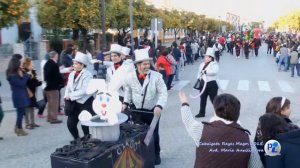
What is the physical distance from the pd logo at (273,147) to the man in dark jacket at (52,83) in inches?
276

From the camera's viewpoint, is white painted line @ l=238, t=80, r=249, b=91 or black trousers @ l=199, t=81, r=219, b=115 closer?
black trousers @ l=199, t=81, r=219, b=115

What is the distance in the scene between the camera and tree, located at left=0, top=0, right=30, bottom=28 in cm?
1241

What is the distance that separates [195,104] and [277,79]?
7.70 m

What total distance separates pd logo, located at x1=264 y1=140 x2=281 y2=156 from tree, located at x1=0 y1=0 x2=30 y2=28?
10970 mm

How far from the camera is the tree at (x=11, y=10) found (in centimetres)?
1241

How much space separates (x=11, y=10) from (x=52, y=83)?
445 centimetres

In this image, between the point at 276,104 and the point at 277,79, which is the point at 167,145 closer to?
the point at 276,104

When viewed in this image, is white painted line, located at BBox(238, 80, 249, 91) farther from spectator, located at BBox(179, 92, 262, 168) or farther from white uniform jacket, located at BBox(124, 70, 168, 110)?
spectator, located at BBox(179, 92, 262, 168)

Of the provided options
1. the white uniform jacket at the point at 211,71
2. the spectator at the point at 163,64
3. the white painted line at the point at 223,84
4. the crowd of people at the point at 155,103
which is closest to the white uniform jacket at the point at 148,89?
the crowd of people at the point at 155,103

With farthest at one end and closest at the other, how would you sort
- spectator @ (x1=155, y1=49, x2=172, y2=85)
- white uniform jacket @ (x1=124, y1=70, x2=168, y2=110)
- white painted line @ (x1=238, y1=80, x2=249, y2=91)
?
1. white painted line @ (x1=238, y1=80, x2=249, y2=91)
2. spectator @ (x1=155, y1=49, x2=172, y2=85)
3. white uniform jacket @ (x1=124, y1=70, x2=168, y2=110)

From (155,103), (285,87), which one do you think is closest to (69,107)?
(155,103)

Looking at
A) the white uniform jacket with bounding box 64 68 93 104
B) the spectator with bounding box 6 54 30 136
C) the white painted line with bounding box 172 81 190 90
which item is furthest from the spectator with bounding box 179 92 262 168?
the white painted line with bounding box 172 81 190 90

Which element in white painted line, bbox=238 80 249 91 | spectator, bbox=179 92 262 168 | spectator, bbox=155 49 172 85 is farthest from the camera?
white painted line, bbox=238 80 249 91

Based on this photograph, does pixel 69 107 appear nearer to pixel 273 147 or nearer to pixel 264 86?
pixel 273 147
